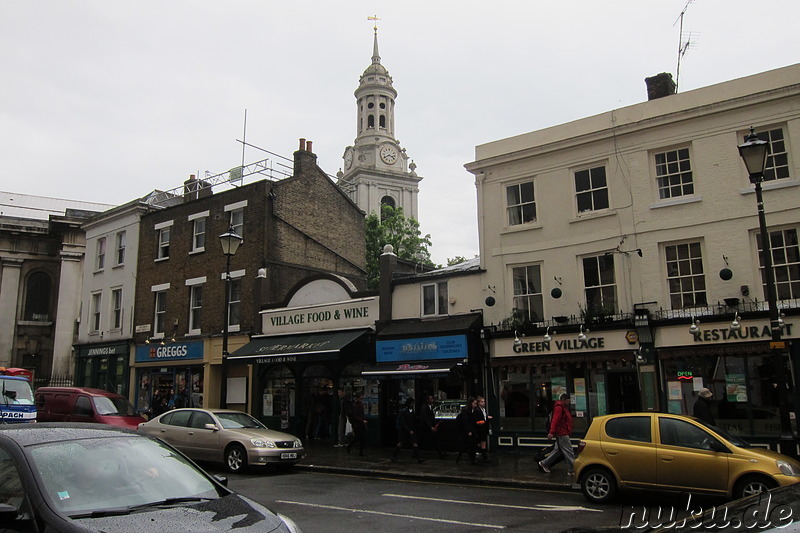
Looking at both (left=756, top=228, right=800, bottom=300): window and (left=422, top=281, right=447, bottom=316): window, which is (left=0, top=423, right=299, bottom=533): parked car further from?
(left=422, top=281, right=447, bottom=316): window

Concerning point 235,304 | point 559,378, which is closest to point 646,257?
point 559,378

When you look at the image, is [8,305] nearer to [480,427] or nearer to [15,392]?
[15,392]

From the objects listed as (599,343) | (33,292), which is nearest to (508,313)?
(599,343)

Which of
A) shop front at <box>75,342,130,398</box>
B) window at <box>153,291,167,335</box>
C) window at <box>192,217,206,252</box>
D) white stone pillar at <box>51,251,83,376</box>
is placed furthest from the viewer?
white stone pillar at <box>51,251,83,376</box>

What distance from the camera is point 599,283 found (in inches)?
706

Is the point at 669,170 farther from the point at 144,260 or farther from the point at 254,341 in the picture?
the point at 144,260

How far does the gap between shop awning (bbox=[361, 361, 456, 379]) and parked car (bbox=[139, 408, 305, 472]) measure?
4.24 m

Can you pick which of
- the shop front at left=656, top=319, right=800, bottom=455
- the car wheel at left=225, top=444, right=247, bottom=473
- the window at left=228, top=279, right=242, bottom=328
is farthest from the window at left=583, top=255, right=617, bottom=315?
the window at left=228, top=279, right=242, bottom=328

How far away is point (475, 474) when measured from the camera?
1437 centimetres

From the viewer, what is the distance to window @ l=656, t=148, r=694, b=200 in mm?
17219

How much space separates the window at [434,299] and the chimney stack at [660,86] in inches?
325

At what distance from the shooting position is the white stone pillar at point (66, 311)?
122 ft

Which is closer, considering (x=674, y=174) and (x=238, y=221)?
(x=674, y=174)

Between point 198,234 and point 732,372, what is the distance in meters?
21.7
